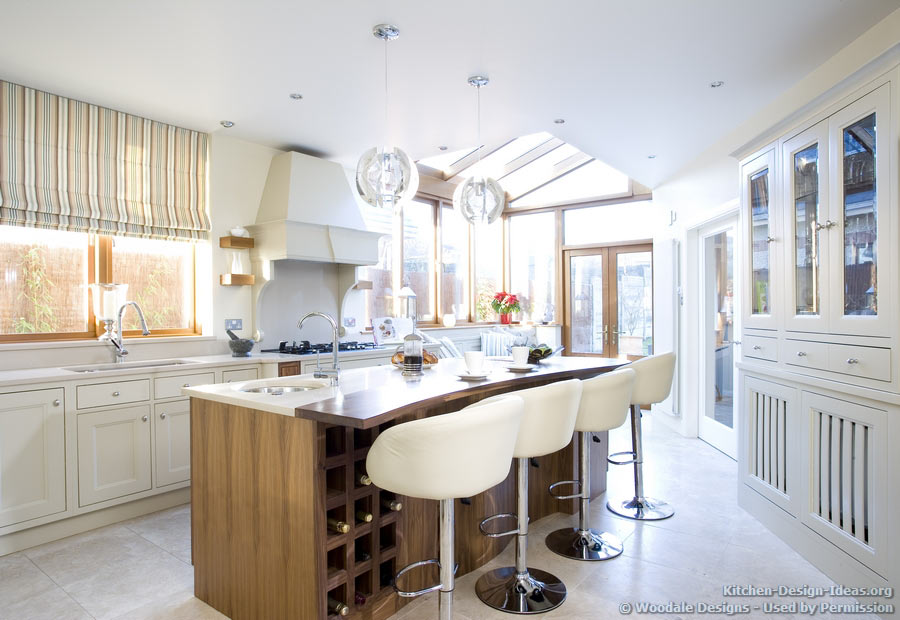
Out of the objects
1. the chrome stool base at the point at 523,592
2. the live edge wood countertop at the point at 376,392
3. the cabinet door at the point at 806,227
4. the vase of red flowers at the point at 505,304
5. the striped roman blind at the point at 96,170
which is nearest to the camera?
the live edge wood countertop at the point at 376,392

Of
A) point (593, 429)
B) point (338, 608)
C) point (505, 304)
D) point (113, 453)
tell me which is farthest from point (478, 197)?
point (505, 304)

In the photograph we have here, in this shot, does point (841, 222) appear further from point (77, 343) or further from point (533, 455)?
point (77, 343)

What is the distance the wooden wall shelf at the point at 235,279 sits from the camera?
4.09 meters

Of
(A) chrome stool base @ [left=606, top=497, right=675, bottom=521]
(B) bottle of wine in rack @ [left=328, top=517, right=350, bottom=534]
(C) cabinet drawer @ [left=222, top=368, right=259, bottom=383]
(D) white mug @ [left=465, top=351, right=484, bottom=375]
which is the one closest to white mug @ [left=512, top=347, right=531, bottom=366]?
(D) white mug @ [left=465, top=351, right=484, bottom=375]

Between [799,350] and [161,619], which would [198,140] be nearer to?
[161,619]

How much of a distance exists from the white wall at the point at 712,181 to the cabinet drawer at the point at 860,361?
1.11m

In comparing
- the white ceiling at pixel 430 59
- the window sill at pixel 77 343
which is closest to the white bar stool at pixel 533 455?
the white ceiling at pixel 430 59

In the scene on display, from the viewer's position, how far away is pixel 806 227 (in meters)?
2.59

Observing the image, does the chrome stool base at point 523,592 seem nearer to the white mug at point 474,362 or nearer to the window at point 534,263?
the white mug at point 474,362

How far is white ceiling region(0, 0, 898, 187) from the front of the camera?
246 centimetres

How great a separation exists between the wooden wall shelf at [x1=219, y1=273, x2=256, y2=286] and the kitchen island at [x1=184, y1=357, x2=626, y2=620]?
1.96 metres

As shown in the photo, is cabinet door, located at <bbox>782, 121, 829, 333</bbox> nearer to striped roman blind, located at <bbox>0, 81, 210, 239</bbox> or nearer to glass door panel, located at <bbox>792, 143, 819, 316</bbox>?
glass door panel, located at <bbox>792, 143, 819, 316</bbox>

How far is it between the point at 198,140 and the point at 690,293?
4.61 metres

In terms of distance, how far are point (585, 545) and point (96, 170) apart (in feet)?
12.4
